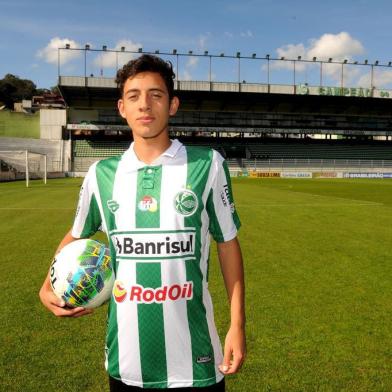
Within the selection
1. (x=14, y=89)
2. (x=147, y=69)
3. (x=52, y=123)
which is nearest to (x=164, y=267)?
(x=147, y=69)

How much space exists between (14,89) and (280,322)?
10302cm

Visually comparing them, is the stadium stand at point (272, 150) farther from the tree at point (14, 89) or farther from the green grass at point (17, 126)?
the tree at point (14, 89)

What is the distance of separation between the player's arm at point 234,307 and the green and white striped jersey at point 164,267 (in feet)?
0.21

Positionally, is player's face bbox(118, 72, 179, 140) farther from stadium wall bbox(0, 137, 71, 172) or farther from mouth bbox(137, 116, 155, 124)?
stadium wall bbox(0, 137, 71, 172)

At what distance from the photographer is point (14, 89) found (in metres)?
96.2

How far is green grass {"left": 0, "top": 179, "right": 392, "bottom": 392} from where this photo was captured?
11.2 feet

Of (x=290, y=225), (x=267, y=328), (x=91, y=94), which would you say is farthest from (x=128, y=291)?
Answer: (x=91, y=94)

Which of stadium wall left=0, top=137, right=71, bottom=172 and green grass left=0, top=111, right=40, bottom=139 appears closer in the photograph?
stadium wall left=0, top=137, right=71, bottom=172

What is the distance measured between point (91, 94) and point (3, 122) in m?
13.1

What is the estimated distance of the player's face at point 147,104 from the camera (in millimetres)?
1828

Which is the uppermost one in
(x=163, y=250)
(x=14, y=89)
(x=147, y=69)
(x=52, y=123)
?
(x=14, y=89)

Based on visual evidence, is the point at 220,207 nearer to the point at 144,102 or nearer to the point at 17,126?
the point at 144,102

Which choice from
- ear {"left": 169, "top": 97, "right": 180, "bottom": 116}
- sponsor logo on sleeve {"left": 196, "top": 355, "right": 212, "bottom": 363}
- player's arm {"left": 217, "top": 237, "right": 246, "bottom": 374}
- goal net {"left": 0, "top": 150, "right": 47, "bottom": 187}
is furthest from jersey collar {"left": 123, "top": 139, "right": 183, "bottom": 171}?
goal net {"left": 0, "top": 150, "right": 47, "bottom": 187}

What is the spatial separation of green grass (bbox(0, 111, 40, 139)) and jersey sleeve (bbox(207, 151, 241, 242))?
194ft
